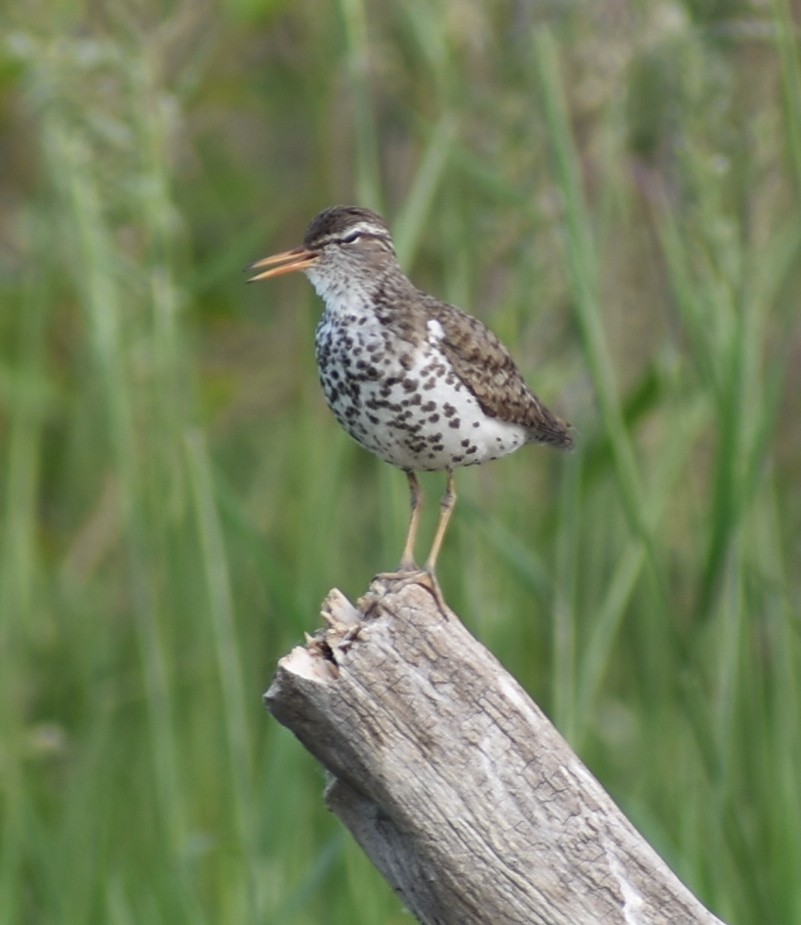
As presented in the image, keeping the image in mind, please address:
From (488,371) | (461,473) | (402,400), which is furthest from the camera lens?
(461,473)

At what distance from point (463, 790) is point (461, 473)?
2.25 meters

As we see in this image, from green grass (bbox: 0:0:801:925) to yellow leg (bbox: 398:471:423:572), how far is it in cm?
4

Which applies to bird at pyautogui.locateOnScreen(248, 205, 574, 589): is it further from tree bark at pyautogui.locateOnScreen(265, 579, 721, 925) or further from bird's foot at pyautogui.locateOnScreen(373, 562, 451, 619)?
tree bark at pyautogui.locateOnScreen(265, 579, 721, 925)

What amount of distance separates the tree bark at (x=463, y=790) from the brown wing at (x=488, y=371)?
44.4 inches

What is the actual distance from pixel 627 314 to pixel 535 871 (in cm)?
312

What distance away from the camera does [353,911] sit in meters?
4.04

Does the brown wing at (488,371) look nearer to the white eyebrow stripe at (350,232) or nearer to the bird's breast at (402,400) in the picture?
the bird's breast at (402,400)

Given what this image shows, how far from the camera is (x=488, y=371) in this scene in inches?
141

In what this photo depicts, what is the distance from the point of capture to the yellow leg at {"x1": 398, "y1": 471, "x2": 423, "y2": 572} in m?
3.58

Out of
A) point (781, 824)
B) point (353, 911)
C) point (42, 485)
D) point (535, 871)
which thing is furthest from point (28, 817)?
point (42, 485)

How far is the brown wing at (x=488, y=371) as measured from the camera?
352 cm

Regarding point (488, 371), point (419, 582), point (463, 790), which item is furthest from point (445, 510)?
point (463, 790)

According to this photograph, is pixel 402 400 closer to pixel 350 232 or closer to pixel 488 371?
pixel 488 371

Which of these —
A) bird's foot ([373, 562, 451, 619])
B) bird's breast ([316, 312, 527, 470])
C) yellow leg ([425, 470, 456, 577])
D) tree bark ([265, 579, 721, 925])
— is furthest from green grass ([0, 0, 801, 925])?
tree bark ([265, 579, 721, 925])
